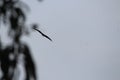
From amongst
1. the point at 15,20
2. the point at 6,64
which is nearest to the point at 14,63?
the point at 6,64

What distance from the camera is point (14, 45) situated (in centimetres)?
68

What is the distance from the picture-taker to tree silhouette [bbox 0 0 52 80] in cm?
65

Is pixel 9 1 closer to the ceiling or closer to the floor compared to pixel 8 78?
closer to the ceiling

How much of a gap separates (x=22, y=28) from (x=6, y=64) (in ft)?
0.38

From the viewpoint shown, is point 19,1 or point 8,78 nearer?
point 8,78

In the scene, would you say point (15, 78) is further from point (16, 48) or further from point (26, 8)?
point (26, 8)

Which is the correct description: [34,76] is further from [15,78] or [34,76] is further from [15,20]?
[15,20]

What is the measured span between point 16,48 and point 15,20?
3.7 inches

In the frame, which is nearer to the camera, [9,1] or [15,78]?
[15,78]

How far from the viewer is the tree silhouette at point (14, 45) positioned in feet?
2.12

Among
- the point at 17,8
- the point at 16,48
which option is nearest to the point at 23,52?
the point at 16,48

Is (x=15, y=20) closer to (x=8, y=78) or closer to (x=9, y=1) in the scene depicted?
(x=9, y=1)

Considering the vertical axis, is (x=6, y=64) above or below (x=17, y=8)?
below

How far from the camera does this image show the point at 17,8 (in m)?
0.71
